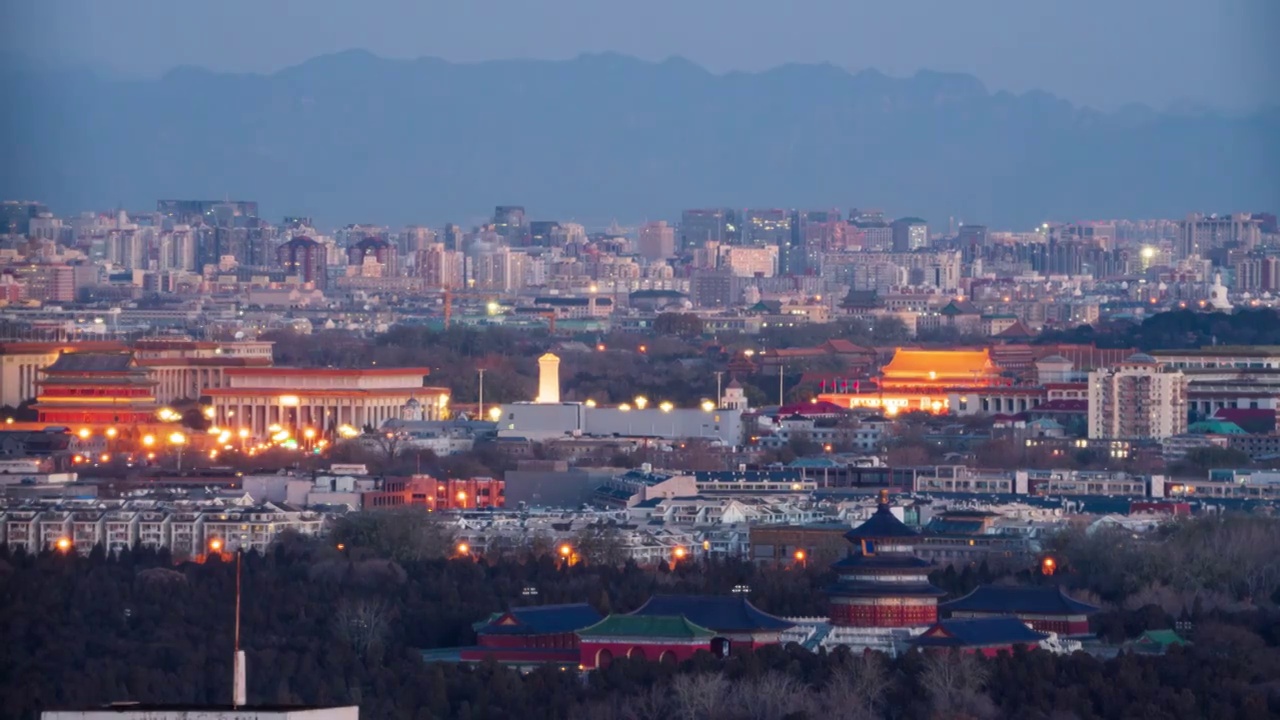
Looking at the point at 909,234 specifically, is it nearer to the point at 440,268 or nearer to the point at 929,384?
the point at 440,268

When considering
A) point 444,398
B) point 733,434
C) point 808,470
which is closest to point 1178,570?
point 808,470

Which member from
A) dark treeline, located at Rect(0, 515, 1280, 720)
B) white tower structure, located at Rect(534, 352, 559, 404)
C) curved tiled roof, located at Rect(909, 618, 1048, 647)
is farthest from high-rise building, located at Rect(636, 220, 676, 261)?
Result: curved tiled roof, located at Rect(909, 618, 1048, 647)

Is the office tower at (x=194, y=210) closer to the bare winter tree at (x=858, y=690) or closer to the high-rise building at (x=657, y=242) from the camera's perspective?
the high-rise building at (x=657, y=242)

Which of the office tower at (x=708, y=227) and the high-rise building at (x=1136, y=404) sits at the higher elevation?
the office tower at (x=708, y=227)

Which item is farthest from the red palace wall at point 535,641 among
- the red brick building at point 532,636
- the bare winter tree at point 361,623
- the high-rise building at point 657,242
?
the high-rise building at point 657,242

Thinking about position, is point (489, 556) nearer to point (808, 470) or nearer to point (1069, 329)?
point (808, 470)
